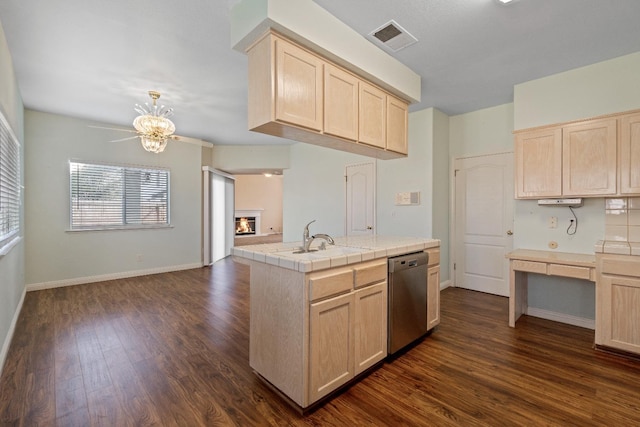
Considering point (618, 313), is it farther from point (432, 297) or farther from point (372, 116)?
point (372, 116)

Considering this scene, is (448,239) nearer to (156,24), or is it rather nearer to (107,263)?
(156,24)

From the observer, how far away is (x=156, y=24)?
7.79ft

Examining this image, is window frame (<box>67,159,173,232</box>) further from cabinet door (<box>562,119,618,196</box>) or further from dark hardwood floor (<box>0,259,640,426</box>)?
cabinet door (<box>562,119,618,196</box>)

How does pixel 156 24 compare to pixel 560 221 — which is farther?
pixel 560 221

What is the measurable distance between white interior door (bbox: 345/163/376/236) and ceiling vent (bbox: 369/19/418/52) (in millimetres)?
2444

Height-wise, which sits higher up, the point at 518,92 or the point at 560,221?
the point at 518,92

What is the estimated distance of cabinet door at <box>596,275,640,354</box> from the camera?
2.42 metres

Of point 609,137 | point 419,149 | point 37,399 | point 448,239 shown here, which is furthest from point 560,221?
point 37,399

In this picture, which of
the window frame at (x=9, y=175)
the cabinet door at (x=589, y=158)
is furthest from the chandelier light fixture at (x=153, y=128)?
the cabinet door at (x=589, y=158)

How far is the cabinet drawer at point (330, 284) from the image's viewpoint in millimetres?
1798

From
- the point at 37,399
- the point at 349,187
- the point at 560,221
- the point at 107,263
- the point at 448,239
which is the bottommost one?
the point at 37,399

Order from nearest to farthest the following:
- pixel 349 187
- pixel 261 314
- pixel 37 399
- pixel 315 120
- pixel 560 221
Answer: pixel 37 399 → pixel 261 314 → pixel 315 120 → pixel 560 221 → pixel 349 187

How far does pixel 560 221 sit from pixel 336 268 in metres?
2.89

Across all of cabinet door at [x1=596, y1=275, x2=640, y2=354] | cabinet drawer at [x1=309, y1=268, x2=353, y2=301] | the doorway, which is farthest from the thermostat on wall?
the doorway
